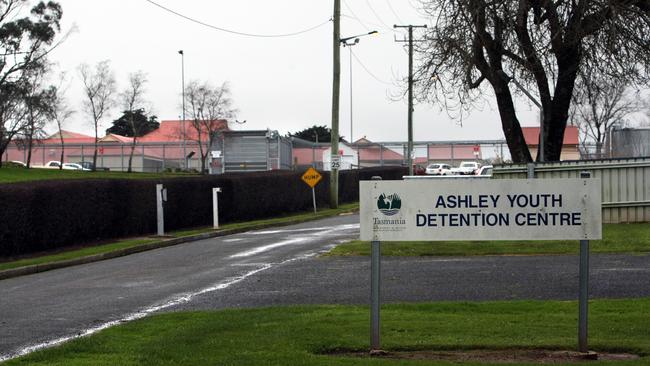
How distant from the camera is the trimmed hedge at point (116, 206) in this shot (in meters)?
21.0

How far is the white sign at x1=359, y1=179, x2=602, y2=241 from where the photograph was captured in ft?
25.0

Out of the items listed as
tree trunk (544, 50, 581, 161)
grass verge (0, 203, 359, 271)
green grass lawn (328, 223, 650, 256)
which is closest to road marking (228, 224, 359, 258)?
green grass lawn (328, 223, 650, 256)

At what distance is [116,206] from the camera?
84.1ft

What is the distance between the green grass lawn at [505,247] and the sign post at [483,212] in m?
9.84

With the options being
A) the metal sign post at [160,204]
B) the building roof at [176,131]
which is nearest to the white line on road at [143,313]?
the metal sign post at [160,204]

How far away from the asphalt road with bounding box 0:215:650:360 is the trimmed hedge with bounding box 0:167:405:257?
2.85 metres

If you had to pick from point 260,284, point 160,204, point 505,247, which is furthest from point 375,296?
point 160,204

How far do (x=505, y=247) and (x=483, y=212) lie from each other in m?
10.8

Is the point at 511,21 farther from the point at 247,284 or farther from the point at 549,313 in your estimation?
the point at 549,313

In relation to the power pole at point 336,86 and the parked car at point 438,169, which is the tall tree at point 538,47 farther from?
the parked car at point 438,169

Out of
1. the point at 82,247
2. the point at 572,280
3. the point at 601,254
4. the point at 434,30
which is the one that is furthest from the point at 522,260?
the point at 82,247

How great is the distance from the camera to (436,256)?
56.6 ft

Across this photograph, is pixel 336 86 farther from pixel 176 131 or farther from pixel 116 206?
pixel 176 131

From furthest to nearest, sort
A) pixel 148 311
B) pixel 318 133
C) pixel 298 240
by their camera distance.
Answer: pixel 318 133 → pixel 298 240 → pixel 148 311
